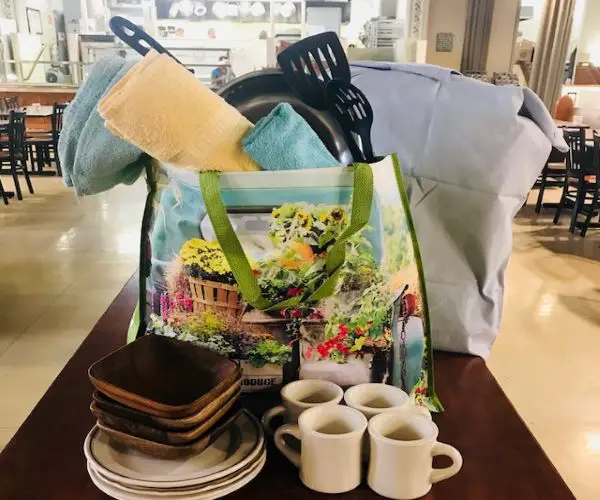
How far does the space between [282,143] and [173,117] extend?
110mm

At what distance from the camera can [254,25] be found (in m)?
7.42

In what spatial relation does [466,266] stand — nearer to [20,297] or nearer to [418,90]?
[418,90]

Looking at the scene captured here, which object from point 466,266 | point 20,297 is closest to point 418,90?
point 466,266

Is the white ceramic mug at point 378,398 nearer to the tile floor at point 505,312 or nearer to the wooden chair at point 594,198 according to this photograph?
the tile floor at point 505,312

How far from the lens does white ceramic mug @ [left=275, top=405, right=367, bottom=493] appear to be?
529mm

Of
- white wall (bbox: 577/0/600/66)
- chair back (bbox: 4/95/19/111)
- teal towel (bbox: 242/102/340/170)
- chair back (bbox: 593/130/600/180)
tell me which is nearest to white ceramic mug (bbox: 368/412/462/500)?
teal towel (bbox: 242/102/340/170)

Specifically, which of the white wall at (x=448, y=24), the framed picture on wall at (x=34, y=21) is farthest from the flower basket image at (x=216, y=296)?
the framed picture on wall at (x=34, y=21)

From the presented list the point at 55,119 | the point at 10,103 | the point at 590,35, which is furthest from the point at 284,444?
the point at 590,35

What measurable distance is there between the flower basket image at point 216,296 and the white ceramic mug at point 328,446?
0.44ft

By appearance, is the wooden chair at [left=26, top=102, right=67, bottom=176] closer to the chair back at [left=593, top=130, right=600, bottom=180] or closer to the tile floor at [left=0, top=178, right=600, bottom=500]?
the tile floor at [left=0, top=178, right=600, bottom=500]

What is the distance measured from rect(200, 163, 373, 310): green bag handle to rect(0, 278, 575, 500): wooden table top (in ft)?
0.48

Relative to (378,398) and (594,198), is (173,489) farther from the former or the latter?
(594,198)

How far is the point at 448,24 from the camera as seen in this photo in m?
5.91

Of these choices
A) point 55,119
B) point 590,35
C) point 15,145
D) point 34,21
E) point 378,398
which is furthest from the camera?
point 590,35
